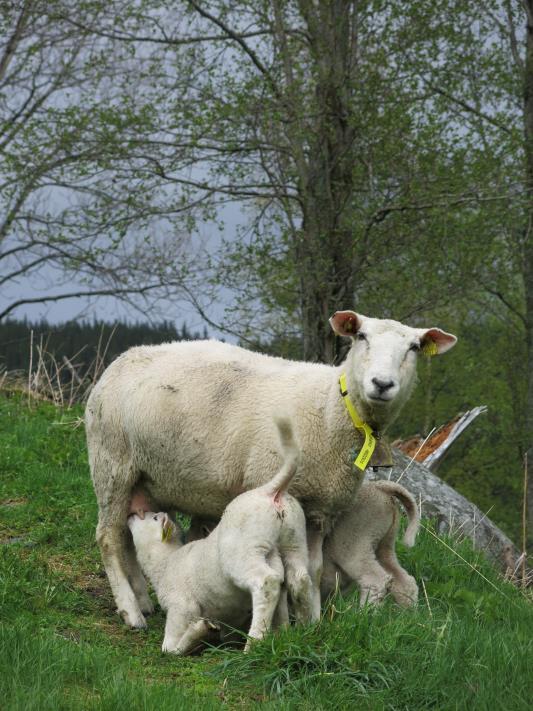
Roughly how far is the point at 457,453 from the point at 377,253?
1941 centimetres

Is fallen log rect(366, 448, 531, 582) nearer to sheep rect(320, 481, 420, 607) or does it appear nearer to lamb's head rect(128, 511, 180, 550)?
sheep rect(320, 481, 420, 607)

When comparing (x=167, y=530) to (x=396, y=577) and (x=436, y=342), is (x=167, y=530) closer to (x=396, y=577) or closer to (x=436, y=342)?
(x=396, y=577)

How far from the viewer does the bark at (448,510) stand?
372 inches

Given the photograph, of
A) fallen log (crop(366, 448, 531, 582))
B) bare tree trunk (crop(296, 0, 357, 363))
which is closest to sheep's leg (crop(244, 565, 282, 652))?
fallen log (crop(366, 448, 531, 582))

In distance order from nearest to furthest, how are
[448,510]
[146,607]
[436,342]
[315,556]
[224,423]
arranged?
[315,556] → [436,342] → [224,423] → [146,607] → [448,510]

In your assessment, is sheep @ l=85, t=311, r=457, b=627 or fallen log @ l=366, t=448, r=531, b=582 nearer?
sheep @ l=85, t=311, r=457, b=627

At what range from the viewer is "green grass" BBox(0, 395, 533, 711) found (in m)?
4.45

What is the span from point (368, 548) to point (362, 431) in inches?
30.4

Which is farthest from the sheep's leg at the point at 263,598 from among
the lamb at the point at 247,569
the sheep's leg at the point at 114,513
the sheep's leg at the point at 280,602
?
the sheep's leg at the point at 114,513

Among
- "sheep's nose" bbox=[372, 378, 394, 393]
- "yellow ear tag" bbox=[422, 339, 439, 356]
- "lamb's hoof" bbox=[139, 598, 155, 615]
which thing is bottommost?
"lamb's hoof" bbox=[139, 598, 155, 615]

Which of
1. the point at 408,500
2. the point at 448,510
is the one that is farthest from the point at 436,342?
the point at 448,510

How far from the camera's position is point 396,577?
6461mm

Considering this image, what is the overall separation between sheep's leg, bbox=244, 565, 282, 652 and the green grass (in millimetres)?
179

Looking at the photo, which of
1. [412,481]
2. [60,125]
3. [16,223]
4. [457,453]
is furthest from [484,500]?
[412,481]
